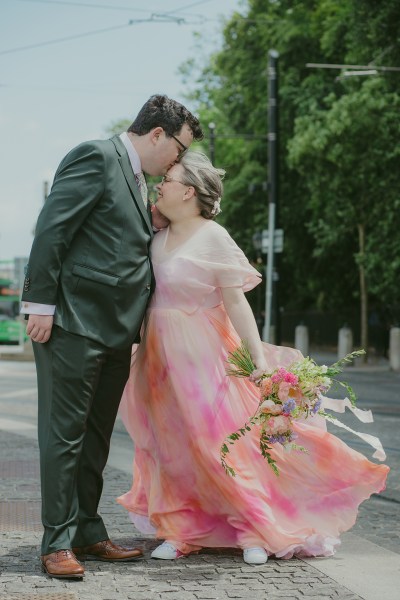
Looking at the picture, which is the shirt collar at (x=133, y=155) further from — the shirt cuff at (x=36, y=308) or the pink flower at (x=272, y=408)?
the pink flower at (x=272, y=408)

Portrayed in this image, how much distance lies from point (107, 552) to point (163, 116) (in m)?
1.87

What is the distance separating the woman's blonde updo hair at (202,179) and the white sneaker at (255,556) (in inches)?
59.4

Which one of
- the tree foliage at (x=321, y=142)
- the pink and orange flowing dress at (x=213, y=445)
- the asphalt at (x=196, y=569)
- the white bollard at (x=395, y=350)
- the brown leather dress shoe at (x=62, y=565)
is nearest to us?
the asphalt at (x=196, y=569)

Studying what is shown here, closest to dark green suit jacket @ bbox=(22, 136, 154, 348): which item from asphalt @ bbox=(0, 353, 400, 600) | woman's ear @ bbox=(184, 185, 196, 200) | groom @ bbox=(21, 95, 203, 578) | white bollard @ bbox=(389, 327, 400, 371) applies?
groom @ bbox=(21, 95, 203, 578)

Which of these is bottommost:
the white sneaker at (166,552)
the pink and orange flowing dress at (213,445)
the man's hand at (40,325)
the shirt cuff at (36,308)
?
the white sneaker at (166,552)

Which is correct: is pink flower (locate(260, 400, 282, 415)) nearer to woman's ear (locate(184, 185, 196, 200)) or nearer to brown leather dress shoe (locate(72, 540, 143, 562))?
brown leather dress shoe (locate(72, 540, 143, 562))

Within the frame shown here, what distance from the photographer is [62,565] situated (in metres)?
4.30

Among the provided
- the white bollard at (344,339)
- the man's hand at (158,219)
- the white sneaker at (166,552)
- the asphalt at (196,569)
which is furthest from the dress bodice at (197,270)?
the white bollard at (344,339)

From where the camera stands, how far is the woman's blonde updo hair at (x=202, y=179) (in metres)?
4.99

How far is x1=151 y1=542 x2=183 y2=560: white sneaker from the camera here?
4797mm

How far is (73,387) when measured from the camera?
177 inches

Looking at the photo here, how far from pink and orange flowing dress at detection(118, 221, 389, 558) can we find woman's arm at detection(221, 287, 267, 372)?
0.05 meters

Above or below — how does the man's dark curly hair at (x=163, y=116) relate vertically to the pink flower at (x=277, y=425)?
above

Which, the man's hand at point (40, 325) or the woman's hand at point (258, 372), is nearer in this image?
the man's hand at point (40, 325)
